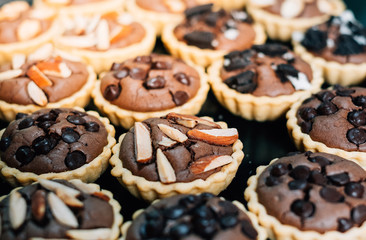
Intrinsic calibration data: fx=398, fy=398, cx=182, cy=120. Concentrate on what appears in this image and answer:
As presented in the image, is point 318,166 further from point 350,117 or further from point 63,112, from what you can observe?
point 63,112

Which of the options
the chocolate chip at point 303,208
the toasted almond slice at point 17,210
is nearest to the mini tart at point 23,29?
the toasted almond slice at point 17,210

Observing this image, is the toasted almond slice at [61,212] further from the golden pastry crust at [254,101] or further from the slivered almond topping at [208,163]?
the golden pastry crust at [254,101]

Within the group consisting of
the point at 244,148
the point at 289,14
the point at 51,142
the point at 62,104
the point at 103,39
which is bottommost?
the point at 244,148

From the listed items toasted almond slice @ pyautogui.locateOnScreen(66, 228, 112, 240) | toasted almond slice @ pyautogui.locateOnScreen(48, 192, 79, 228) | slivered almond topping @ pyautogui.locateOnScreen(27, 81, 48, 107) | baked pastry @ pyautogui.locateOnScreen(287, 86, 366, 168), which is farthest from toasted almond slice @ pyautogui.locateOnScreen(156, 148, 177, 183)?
slivered almond topping @ pyautogui.locateOnScreen(27, 81, 48, 107)

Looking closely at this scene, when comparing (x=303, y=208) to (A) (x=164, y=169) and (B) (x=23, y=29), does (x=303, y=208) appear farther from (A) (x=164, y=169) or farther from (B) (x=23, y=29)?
(B) (x=23, y=29)

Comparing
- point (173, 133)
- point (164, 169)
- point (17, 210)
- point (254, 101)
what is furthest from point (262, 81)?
point (17, 210)

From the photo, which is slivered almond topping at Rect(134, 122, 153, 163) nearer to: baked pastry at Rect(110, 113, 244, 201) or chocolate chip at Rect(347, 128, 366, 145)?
baked pastry at Rect(110, 113, 244, 201)

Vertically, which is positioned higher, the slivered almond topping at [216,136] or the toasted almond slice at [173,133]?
the toasted almond slice at [173,133]

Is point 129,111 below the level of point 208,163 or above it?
below
